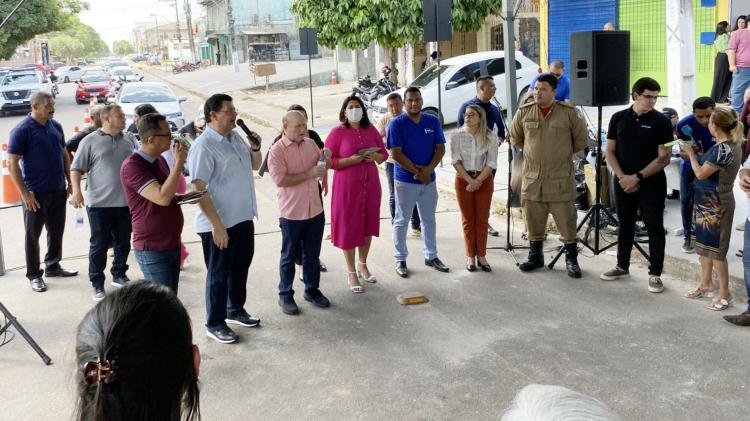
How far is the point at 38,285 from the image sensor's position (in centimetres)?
683

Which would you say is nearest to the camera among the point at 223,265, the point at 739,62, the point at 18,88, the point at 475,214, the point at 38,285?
the point at 223,265

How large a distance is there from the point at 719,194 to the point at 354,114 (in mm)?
3102

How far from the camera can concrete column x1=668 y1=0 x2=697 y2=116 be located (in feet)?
32.7

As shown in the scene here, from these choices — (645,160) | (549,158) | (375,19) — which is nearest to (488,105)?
(549,158)

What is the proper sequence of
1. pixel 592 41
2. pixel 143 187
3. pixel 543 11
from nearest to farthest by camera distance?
1. pixel 143 187
2. pixel 592 41
3. pixel 543 11

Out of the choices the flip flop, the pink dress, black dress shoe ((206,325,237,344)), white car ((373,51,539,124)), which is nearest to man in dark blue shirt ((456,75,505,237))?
the pink dress

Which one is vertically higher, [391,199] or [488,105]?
[488,105]

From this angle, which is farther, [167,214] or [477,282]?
[477,282]

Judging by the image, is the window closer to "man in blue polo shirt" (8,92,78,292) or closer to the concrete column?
the concrete column

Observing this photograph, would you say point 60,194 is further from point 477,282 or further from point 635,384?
point 635,384

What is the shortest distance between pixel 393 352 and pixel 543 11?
16.2m

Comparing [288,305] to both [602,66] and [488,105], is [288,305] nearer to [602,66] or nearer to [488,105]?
[488,105]

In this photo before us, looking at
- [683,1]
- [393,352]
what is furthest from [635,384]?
[683,1]

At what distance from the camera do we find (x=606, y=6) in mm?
17797
